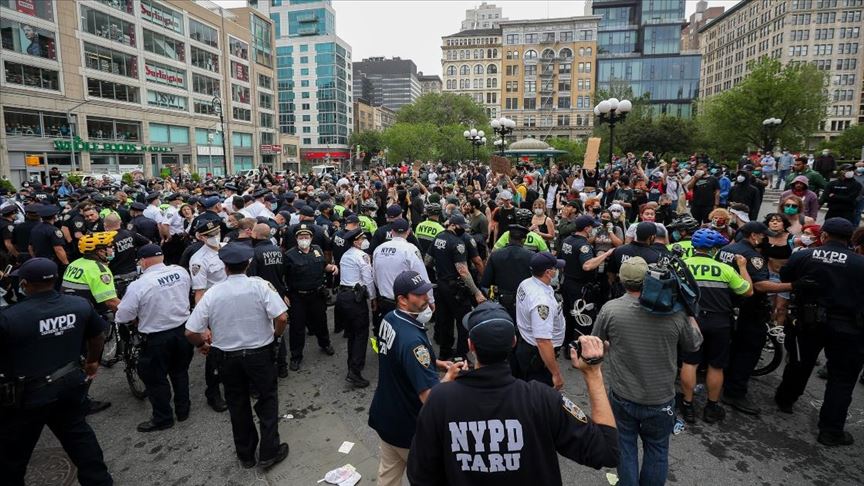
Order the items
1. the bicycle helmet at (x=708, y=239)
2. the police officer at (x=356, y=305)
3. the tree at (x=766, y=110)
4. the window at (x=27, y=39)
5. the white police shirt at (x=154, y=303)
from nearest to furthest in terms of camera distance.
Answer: the bicycle helmet at (x=708, y=239), the white police shirt at (x=154, y=303), the police officer at (x=356, y=305), the window at (x=27, y=39), the tree at (x=766, y=110)

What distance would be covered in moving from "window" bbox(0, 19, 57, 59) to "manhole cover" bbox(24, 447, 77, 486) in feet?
139

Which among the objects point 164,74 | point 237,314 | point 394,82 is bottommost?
point 237,314

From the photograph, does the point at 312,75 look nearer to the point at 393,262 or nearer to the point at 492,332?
the point at 393,262

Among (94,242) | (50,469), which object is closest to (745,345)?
(50,469)

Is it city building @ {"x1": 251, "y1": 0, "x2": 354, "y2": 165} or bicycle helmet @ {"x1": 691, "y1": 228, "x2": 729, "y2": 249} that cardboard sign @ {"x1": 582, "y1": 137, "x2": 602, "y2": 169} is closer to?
bicycle helmet @ {"x1": 691, "y1": 228, "x2": 729, "y2": 249}

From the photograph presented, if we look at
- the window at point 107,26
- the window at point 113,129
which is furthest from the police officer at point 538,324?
the window at point 107,26

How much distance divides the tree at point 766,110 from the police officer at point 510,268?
46.2 metres

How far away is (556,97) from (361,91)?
302 ft

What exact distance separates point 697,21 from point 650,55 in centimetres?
6134

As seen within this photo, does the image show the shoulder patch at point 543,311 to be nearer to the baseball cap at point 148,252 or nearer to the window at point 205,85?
the baseball cap at point 148,252

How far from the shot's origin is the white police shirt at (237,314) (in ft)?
13.6

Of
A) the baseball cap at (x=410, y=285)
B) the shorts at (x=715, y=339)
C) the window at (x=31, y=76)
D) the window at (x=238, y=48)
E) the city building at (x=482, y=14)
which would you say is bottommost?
the shorts at (x=715, y=339)

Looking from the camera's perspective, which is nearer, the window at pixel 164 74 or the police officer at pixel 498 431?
the police officer at pixel 498 431

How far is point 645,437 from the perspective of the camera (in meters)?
3.57
